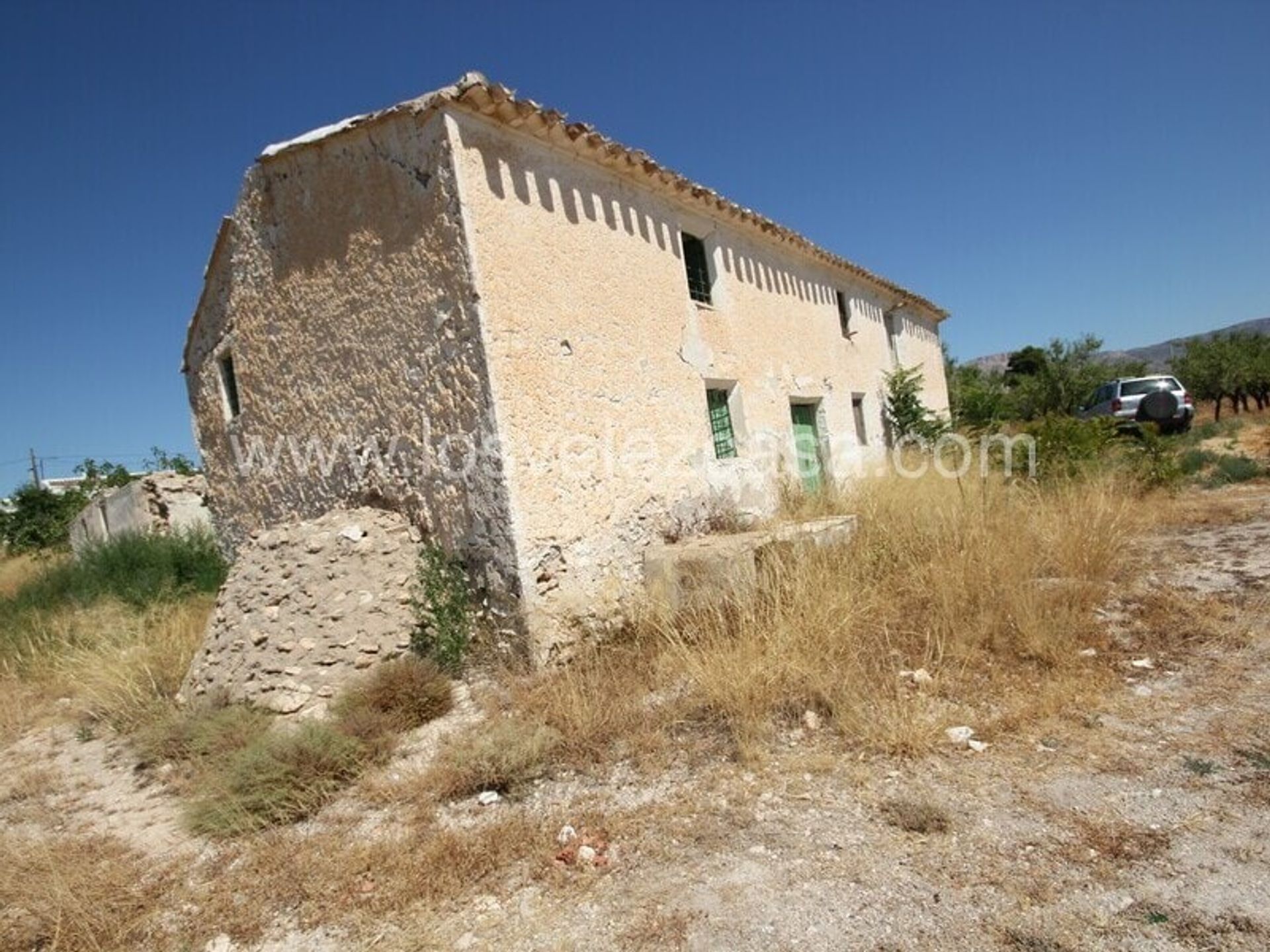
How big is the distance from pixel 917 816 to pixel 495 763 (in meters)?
2.02

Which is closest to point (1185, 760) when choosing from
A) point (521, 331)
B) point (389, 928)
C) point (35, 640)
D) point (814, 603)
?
point (814, 603)

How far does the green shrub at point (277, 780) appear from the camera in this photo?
11.0 ft

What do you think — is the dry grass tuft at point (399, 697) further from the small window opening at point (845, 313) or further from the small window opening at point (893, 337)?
the small window opening at point (893, 337)

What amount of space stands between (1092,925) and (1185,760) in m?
1.25

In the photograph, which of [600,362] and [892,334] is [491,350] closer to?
[600,362]

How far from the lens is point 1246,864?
2.13 m

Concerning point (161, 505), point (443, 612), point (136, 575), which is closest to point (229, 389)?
point (136, 575)

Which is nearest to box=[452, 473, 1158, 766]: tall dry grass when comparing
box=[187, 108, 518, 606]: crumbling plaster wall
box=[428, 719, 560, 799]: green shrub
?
box=[428, 719, 560, 799]: green shrub

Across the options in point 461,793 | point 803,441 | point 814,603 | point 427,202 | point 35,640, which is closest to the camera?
point 461,793

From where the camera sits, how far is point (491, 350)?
476cm

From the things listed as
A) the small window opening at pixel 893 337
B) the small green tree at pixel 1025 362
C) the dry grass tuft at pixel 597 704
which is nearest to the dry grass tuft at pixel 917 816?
the dry grass tuft at pixel 597 704

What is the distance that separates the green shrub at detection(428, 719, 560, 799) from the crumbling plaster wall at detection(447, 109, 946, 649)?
1261 mm

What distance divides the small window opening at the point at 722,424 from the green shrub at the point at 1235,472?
6.97 m

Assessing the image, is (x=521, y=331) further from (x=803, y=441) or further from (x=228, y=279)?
(x=803, y=441)
